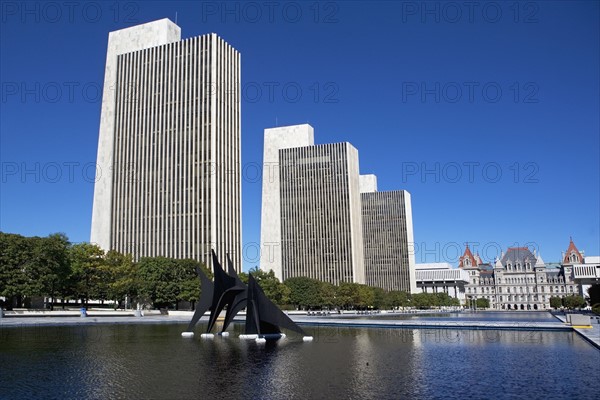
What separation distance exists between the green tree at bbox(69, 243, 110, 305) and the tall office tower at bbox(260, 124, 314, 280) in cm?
9642

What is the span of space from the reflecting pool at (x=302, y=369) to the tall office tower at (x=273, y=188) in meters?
143

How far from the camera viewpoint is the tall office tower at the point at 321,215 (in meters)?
172

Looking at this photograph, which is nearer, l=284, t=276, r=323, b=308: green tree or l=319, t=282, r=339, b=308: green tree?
l=284, t=276, r=323, b=308: green tree

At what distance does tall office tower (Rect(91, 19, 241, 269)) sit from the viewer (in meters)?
120

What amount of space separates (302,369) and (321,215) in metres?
153

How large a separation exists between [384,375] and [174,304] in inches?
3215

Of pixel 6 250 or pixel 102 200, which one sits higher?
pixel 102 200

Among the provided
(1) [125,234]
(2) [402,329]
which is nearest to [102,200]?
(1) [125,234]

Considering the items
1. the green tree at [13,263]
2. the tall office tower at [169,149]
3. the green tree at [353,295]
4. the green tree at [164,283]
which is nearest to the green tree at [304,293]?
the green tree at [353,295]

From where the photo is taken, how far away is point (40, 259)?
66500 millimetres

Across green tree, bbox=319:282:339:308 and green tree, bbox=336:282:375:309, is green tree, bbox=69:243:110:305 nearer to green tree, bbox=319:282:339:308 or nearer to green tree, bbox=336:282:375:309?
green tree, bbox=319:282:339:308

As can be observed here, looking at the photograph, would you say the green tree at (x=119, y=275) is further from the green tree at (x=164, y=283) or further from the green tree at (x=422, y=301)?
the green tree at (x=422, y=301)

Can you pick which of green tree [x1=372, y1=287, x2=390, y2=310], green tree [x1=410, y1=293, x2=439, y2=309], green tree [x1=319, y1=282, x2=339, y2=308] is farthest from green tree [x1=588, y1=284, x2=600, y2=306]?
green tree [x1=410, y1=293, x2=439, y2=309]

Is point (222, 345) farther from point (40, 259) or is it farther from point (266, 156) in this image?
point (266, 156)
